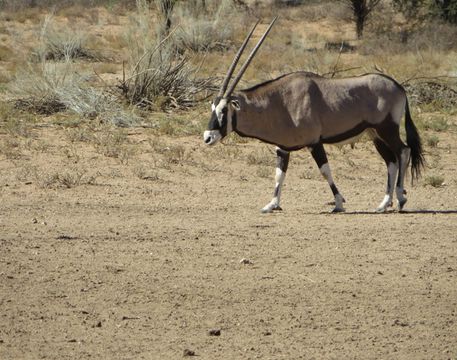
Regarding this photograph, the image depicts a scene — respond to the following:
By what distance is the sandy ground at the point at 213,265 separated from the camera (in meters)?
6.52

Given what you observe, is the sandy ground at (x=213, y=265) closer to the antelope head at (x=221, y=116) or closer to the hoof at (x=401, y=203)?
the hoof at (x=401, y=203)

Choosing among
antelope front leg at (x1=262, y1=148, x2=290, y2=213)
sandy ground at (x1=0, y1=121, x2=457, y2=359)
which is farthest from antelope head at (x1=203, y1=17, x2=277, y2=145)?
sandy ground at (x1=0, y1=121, x2=457, y2=359)

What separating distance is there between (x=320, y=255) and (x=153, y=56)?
30.2 ft

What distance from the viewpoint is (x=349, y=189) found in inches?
480

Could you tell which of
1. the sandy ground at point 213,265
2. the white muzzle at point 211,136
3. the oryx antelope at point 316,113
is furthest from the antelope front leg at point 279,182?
the white muzzle at point 211,136

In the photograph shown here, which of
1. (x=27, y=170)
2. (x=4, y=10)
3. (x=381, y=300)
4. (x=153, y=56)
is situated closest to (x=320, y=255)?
(x=381, y=300)

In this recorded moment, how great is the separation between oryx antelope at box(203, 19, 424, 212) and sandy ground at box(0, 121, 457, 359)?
2.31ft

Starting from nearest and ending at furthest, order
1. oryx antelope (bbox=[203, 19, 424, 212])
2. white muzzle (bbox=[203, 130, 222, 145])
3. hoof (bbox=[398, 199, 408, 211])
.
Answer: white muzzle (bbox=[203, 130, 222, 145]), oryx antelope (bbox=[203, 19, 424, 212]), hoof (bbox=[398, 199, 408, 211])

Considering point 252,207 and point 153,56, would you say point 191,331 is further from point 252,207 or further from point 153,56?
point 153,56

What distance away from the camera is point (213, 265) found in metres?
8.23

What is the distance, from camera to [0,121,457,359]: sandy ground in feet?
21.4

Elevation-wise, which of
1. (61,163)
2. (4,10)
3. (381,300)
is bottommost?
(4,10)

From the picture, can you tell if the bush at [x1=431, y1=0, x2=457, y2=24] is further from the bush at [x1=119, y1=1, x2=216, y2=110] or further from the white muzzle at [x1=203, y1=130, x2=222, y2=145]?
the white muzzle at [x1=203, y1=130, x2=222, y2=145]

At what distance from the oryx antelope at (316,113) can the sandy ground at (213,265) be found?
0.71m
